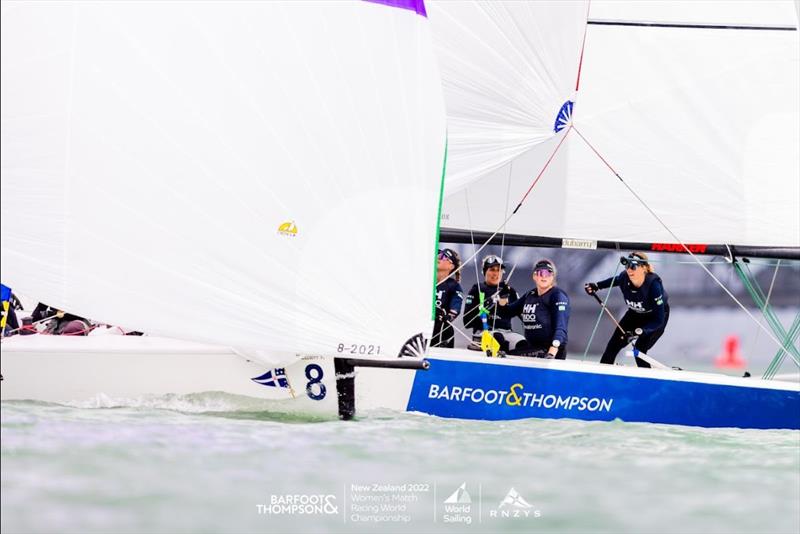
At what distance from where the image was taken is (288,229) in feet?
23.6

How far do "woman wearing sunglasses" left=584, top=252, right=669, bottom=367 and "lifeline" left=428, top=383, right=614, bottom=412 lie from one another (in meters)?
1.35

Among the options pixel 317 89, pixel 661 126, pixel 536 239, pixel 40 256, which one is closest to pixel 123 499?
pixel 40 256

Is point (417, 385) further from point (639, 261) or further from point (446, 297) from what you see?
point (639, 261)

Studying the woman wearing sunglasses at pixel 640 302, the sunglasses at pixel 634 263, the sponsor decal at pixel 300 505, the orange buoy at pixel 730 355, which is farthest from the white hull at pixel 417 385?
the orange buoy at pixel 730 355

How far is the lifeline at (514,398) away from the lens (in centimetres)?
881

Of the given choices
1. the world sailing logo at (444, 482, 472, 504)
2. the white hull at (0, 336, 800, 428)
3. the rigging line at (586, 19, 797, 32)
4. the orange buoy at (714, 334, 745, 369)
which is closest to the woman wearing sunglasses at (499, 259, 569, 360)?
the white hull at (0, 336, 800, 428)

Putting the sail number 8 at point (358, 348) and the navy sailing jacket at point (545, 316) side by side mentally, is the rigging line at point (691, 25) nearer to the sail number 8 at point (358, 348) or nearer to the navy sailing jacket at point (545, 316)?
the navy sailing jacket at point (545, 316)

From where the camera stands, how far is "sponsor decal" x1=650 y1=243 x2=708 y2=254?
34.6 ft

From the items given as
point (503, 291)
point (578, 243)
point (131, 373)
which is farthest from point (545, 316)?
point (131, 373)

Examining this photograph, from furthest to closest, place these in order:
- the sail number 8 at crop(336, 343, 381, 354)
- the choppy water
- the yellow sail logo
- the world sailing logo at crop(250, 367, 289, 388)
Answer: the world sailing logo at crop(250, 367, 289, 388) → the sail number 8 at crop(336, 343, 381, 354) → the yellow sail logo → the choppy water

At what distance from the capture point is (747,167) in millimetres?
10703

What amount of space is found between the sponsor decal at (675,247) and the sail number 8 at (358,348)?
3942 millimetres

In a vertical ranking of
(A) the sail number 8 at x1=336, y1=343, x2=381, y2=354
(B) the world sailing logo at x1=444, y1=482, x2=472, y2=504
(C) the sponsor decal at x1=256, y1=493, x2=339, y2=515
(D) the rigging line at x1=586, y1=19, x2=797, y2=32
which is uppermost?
(D) the rigging line at x1=586, y1=19, x2=797, y2=32

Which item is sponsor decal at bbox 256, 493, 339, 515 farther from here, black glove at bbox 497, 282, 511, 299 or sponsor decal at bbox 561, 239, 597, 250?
sponsor decal at bbox 561, 239, 597, 250
